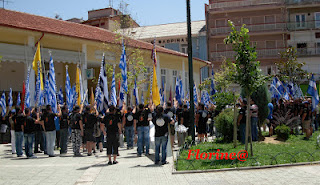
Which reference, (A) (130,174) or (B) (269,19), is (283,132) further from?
(B) (269,19)

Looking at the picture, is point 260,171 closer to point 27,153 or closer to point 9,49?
point 27,153

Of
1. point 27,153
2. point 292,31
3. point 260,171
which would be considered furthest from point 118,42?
point 292,31

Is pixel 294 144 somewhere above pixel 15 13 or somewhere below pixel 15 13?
below

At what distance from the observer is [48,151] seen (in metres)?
12.7

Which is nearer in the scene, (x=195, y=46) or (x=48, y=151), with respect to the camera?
(x=48, y=151)

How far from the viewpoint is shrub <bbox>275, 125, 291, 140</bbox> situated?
14.2 metres

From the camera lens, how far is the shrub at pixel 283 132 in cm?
1423

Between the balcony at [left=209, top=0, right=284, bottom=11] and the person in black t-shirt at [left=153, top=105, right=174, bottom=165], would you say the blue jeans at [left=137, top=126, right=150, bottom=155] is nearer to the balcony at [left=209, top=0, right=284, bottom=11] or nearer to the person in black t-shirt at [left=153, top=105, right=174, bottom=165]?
the person in black t-shirt at [left=153, top=105, right=174, bottom=165]

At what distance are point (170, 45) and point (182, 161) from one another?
112 feet

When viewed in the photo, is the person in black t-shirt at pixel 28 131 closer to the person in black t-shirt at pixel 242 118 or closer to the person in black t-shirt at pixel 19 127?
the person in black t-shirt at pixel 19 127

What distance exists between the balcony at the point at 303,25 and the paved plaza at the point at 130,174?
36249 mm

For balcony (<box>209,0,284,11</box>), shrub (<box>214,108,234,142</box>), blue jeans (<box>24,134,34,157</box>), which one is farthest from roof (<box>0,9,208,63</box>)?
balcony (<box>209,0,284,11</box>)

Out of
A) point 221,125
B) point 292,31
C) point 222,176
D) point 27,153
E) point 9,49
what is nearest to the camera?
point 222,176

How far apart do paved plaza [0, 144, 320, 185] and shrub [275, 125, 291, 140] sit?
528 cm
